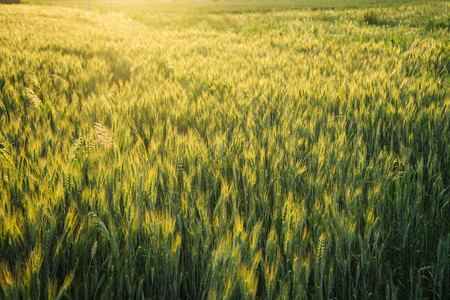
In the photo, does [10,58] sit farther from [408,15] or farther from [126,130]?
[408,15]

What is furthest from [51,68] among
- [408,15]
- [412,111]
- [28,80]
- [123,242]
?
[408,15]

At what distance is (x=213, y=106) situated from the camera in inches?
87.4

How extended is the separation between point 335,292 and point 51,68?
3757 millimetres

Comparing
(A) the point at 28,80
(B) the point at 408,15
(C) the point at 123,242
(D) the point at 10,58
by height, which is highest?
(B) the point at 408,15

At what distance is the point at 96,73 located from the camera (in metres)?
3.37

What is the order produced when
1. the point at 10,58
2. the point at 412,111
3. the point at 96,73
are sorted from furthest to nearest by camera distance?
the point at 10,58 < the point at 96,73 < the point at 412,111

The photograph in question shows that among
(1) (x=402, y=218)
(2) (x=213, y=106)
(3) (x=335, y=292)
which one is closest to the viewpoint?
(3) (x=335, y=292)

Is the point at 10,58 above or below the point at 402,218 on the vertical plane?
above

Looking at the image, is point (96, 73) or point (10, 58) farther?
point (10, 58)

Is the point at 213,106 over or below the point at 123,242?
over

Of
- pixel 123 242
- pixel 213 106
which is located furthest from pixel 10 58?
pixel 123 242

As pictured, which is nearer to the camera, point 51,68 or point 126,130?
point 126,130

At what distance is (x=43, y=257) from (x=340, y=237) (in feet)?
2.74

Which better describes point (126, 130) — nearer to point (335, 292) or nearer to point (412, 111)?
point (335, 292)
